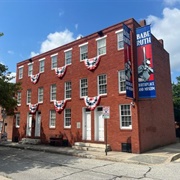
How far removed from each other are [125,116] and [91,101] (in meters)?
3.22

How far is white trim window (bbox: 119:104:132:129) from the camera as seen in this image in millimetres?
14773

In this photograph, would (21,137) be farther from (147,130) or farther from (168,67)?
(168,67)

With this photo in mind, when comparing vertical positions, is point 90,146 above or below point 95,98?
below

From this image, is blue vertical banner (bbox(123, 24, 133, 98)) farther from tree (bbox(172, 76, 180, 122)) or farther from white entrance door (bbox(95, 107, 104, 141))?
tree (bbox(172, 76, 180, 122))

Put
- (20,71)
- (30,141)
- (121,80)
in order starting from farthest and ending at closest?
(20,71) → (30,141) → (121,80)

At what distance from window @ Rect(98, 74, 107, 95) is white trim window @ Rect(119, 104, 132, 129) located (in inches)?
80.8

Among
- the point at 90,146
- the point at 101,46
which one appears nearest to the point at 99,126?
the point at 90,146

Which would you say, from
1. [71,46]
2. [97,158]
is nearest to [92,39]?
[71,46]

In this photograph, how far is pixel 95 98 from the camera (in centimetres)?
1678

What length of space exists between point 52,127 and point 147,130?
8989 millimetres

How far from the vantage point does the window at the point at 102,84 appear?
16.6 meters

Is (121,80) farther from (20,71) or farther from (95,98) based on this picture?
(20,71)

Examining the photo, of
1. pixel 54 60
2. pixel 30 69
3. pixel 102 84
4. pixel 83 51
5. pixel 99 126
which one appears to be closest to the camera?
pixel 99 126

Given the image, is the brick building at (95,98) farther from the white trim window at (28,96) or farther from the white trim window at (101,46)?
the white trim window at (28,96)
